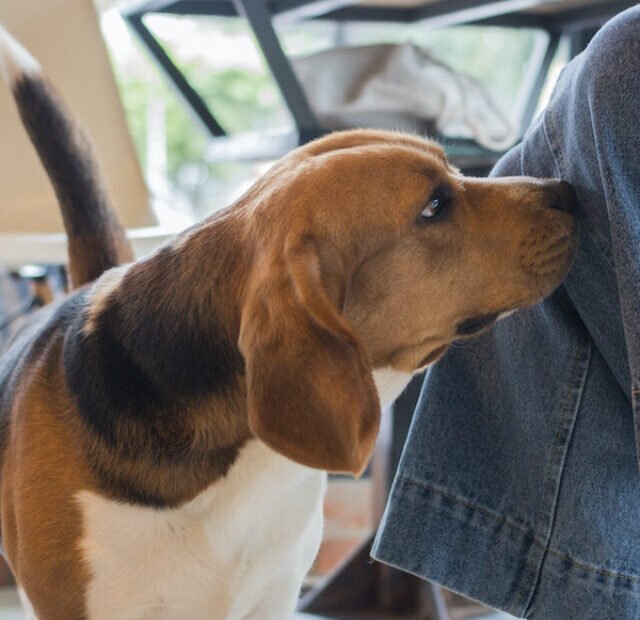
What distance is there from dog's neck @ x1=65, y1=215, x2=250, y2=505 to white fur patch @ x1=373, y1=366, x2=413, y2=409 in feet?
0.54

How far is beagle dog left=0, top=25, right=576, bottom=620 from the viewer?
978mm

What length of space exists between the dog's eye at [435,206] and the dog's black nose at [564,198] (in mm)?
124

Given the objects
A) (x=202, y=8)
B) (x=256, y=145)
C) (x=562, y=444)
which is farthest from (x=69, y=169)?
(x=562, y=444)

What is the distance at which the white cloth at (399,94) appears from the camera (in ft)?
5.37

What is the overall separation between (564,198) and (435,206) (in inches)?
5.6

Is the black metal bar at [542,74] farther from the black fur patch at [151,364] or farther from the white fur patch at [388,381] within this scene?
the black fur patch at [151,364]

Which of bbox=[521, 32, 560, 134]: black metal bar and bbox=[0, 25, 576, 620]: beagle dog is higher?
bbox=[0, 25, 576, 620]: beagle dog

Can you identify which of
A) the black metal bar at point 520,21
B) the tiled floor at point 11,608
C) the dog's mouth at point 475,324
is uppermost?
the dog's mouth at point 475,324

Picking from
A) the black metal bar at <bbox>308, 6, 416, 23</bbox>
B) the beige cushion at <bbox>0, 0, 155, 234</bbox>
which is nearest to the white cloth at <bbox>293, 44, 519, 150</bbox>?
the black metal bar at <bbox>308, 6, 416, 23</bbox>

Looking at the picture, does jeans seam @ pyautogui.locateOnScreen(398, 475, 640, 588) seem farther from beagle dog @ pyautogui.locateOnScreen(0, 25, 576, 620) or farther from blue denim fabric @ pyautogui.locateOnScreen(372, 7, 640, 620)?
beagle dog @ pyautogui.locateOnScreen(0, 25, 576, 620)

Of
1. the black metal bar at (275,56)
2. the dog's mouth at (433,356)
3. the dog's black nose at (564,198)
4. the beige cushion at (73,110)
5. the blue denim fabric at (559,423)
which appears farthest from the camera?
the beige cushion at (73,110)

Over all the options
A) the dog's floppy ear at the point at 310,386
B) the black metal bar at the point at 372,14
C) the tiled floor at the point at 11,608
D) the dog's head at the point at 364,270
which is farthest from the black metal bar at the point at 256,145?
the tiled floor at the point at 11,608

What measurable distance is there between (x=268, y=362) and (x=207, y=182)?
2.60 m

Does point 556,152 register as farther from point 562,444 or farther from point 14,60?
point 14,60
